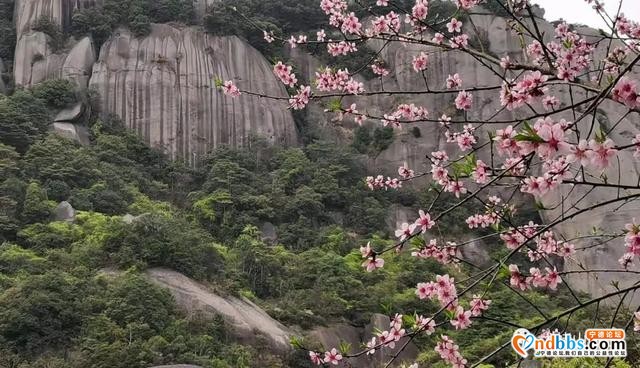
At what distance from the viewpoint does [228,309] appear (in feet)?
42.3

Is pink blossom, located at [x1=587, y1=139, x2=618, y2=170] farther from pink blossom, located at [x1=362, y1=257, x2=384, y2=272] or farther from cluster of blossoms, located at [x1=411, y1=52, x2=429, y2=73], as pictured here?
cluster of blossoms, located at [x1=411, y1=52, x2=429, y2=73]

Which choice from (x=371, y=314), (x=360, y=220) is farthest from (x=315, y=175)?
(x=371, y=314)

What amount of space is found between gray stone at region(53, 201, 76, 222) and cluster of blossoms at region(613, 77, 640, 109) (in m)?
15.8

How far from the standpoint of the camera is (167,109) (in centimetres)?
2542

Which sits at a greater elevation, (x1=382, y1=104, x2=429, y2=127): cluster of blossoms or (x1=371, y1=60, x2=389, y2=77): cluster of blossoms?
(x1=371, y1=60, x2=389, y2=77): cluster of blossoms

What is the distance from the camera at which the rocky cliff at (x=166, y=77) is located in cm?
2505

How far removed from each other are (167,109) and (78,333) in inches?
641

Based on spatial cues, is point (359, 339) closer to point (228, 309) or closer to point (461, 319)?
point (228, 309)

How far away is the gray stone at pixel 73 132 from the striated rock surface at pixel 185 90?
2.43 m

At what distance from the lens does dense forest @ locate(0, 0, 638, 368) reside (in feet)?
34.0

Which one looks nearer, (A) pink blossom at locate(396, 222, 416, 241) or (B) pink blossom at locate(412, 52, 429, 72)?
(A) pink blossom at locate(396, 222, 416, 241)

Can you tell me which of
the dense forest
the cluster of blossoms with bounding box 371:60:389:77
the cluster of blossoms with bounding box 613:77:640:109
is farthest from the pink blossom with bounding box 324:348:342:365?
the cluster of blossoms with bounding box 371:60:389:77

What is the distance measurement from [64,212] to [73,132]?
6.39m

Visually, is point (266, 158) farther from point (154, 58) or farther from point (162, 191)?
point (154, 58)
